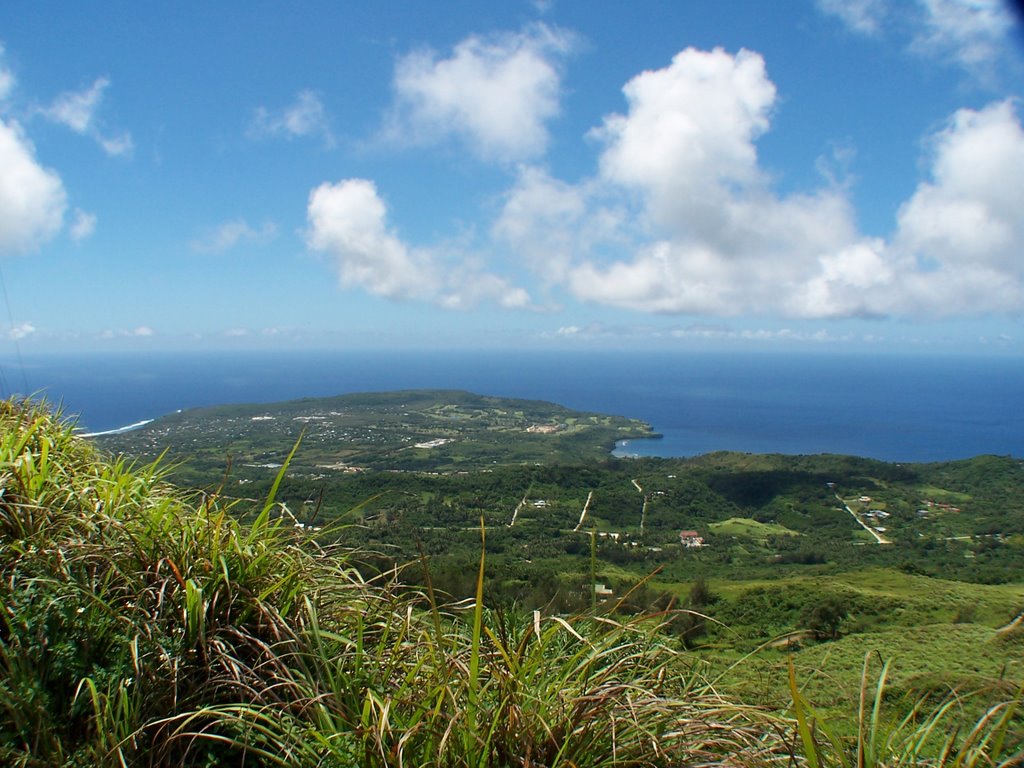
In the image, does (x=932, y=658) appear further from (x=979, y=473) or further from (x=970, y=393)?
(x=970, y=393)

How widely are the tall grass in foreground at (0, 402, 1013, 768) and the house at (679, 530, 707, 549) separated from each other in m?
40.0

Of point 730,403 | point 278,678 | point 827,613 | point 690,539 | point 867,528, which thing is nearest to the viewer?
point 278,678

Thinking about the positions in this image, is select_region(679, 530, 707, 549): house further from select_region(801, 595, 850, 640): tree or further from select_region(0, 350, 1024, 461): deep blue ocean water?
select_region(0, 350, 1024, 461): deep blue ocean water

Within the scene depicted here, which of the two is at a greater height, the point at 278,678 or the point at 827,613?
the point at 278,678

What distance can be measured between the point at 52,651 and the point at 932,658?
13386mm

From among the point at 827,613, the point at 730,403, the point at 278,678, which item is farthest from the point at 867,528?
the point at 730,403

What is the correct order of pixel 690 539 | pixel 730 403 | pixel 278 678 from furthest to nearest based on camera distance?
1. pixel 730 403
2. pixel 690 539
3. pixel 278 678

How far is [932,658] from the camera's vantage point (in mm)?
10820

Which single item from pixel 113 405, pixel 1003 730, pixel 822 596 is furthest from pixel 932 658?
pixel 113 405

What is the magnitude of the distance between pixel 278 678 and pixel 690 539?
42349mm

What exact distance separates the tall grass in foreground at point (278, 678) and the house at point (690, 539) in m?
40.0

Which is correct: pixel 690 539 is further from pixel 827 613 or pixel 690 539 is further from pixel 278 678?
pixel 278 678

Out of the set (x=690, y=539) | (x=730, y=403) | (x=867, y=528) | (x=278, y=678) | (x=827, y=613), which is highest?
(x=278, y=678)

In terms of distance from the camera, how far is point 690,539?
40.9 metres
